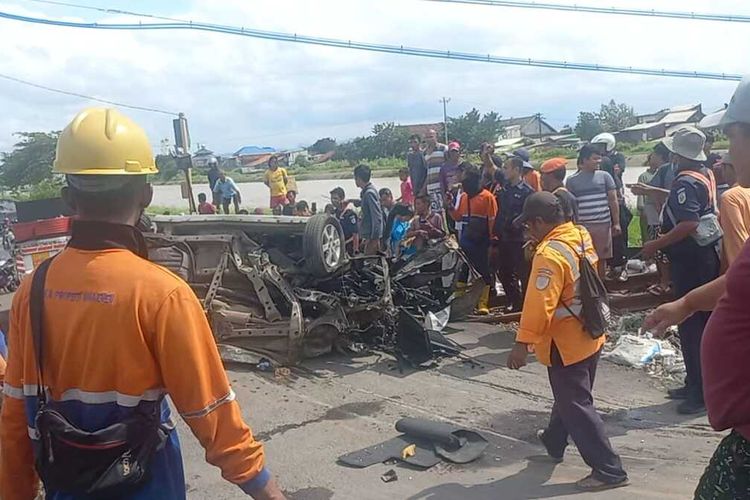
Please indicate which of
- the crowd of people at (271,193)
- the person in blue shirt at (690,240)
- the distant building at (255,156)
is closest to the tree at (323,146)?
the distant building at (255,156)

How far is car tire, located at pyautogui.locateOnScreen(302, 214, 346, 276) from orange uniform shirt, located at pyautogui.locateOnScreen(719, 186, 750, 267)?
3.58 m

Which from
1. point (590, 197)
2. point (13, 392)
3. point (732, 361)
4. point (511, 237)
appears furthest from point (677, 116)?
point (13, 392)

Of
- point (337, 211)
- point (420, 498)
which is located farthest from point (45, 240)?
point (420, 498)

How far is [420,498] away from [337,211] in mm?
7916

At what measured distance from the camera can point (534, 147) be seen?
147 feet

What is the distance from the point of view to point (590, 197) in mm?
8094

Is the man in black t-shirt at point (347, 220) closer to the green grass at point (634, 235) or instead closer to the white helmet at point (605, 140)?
the white helmet at point (605, 140)

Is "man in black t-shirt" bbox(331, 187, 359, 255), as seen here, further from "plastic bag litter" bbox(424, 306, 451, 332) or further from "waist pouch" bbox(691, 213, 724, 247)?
"waist pouch" bbox(691, 213, 724, 247)

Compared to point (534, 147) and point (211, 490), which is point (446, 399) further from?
point (534, 147)

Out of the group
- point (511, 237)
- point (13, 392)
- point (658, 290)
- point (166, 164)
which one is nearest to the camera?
point (13, 392)

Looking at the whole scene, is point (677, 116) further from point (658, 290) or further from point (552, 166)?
point (552, 166)

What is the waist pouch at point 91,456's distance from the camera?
212cm

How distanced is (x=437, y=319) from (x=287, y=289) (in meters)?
1.76

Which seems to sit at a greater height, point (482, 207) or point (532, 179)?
point (532, 179)
